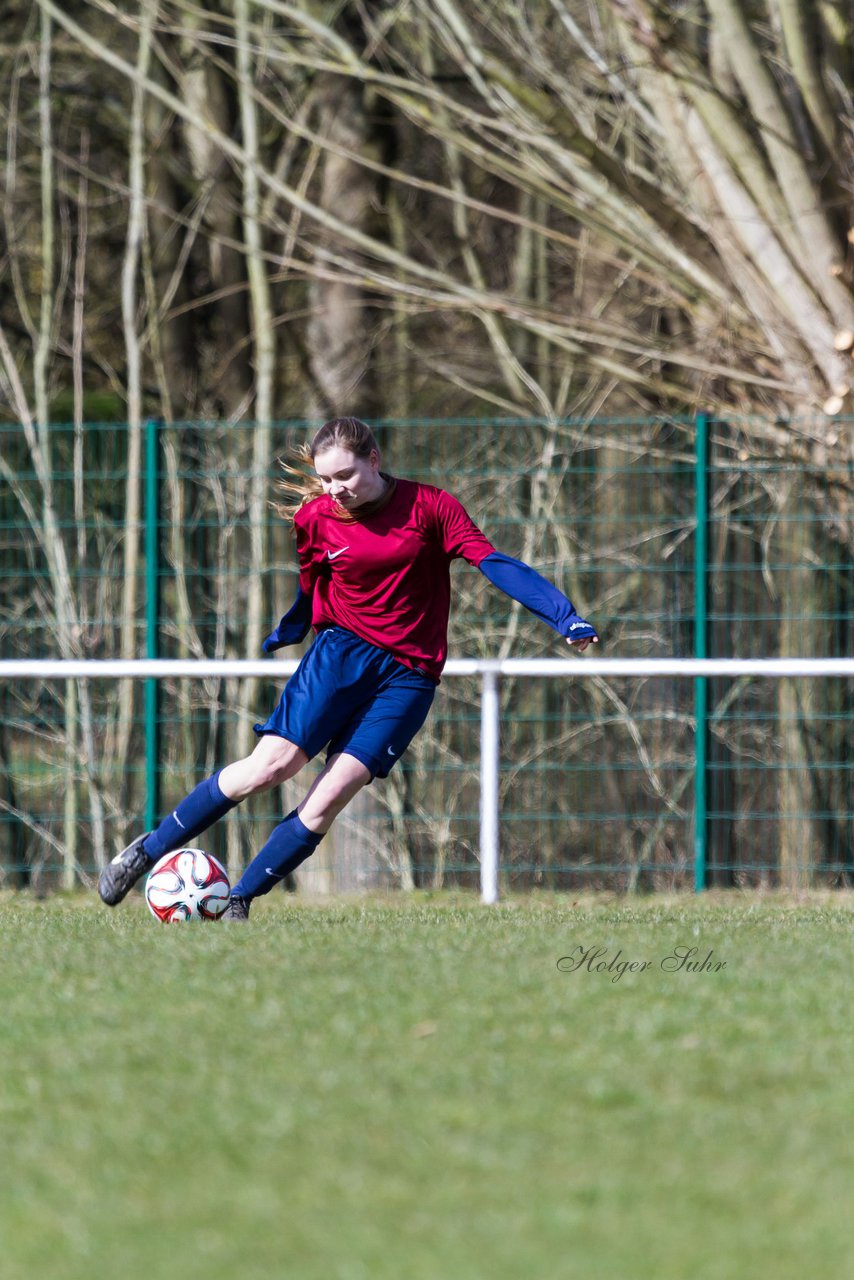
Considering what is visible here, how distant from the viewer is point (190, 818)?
6500 millimetres

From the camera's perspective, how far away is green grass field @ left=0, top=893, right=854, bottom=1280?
2961 mm

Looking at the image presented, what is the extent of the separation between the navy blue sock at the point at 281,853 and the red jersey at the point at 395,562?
2.27ft

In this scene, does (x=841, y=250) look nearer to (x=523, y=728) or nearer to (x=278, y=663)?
(x=523, y=728)

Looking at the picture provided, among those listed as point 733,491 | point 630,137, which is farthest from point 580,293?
point 733,491

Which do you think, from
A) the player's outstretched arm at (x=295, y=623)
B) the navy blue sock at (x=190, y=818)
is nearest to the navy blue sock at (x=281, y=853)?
the navy blue sock at (x=190, y=818)

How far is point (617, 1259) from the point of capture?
9.45 ft

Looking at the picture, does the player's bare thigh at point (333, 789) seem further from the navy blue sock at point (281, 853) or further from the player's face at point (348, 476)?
the player's face at point (348, 476)

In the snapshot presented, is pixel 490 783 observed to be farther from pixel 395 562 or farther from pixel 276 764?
pixel 395 562

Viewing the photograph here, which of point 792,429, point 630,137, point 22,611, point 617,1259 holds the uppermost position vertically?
point 630,137

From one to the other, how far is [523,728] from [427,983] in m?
5.25

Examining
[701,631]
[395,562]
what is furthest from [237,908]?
[701,631]

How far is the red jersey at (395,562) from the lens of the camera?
20.6 ft

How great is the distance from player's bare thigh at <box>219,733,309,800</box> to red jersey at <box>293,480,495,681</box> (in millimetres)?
467

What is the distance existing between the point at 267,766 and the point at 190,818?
375 mm
